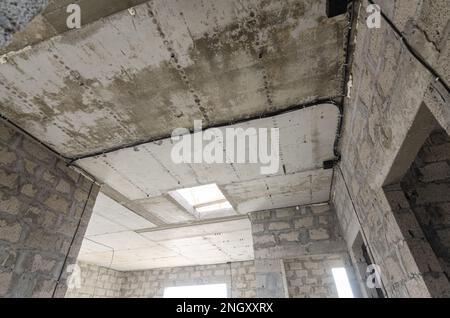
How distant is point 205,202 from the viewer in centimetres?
445

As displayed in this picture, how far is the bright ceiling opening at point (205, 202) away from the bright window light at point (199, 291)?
13.9ft

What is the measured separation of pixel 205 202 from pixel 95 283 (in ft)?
18.5

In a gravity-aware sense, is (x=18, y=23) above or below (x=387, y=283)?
above

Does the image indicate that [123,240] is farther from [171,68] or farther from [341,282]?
[341,282]

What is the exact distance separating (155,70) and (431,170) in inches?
89.5

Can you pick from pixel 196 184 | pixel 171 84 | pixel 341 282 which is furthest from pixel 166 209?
pixel 341 282

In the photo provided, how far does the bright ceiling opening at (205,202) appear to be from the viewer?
13.6ft

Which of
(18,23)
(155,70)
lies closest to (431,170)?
(155,70)

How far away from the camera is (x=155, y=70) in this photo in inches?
74.6

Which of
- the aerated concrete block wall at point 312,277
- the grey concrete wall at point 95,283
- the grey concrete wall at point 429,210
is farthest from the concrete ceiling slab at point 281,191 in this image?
the grey concrete wall at point 95,283

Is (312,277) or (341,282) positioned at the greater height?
(312,277)

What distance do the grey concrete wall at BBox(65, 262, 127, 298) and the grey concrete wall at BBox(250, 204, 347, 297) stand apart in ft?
19.9

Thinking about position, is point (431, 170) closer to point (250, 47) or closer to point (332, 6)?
point (332, 6)

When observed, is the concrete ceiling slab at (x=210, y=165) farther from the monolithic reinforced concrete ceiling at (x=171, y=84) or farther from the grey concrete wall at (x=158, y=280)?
the grey concrete wall at (x=158, y=280)
